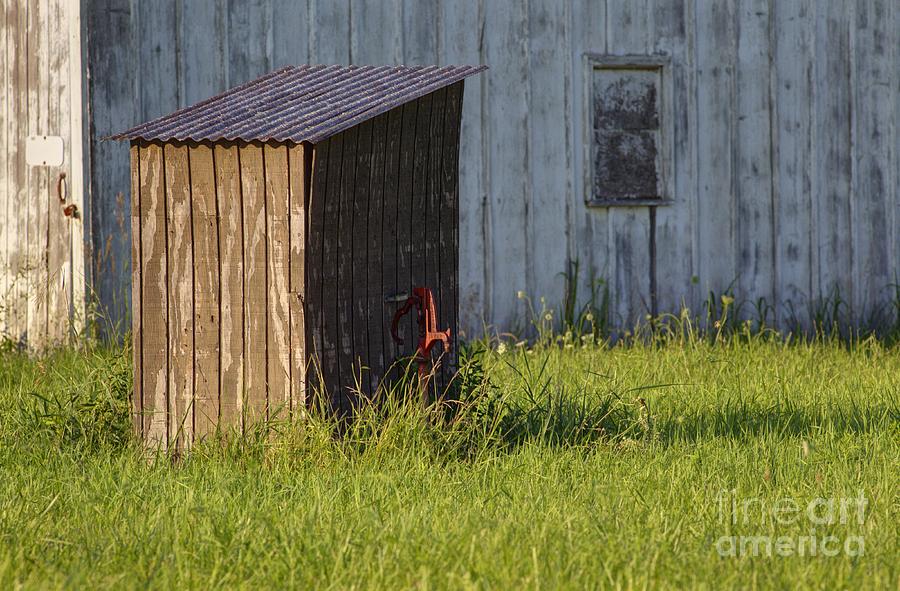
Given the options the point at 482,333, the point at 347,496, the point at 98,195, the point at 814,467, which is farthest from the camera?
the point at 482,333

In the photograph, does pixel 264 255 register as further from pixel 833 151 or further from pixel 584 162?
pixel 833 151

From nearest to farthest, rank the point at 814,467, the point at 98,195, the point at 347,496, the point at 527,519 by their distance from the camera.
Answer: the point at 527,519
the point at 347,496
the point at 814,467
the point at 98,195

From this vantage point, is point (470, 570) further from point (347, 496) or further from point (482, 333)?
point (482, 333)

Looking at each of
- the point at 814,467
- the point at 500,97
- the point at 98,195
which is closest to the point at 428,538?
the point at 814,467

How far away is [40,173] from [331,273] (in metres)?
4.42

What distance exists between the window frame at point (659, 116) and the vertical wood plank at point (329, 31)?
6.01ft

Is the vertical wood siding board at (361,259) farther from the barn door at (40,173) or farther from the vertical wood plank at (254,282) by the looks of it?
the barn door at (40,173)

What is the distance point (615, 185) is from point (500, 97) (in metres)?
1.14

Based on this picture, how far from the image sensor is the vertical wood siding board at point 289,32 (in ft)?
30.9

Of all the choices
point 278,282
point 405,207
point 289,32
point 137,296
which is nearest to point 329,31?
point 289,32

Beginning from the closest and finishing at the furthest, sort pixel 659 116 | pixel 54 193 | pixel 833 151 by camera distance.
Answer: pixel 54 193 < pixel 659 116 < pixel 833 151

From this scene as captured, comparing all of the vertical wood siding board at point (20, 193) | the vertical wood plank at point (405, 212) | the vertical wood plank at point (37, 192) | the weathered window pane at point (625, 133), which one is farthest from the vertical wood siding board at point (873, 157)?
the vertical wood siding board at point (20, 193)

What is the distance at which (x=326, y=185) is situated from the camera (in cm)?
543

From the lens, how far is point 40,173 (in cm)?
917
